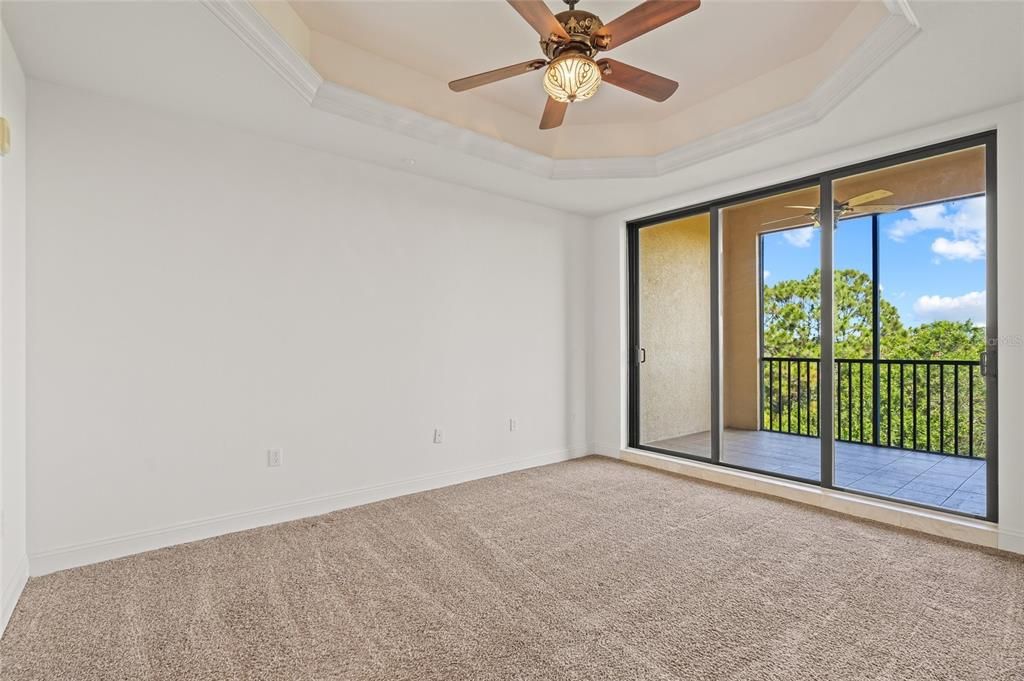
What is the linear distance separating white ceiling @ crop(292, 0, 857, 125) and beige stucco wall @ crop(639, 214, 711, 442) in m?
1.83

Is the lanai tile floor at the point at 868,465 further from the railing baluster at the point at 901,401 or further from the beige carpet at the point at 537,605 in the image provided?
the beige carpet at the point at 537,605

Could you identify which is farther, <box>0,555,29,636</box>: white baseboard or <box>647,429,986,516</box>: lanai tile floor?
<box>647,429,986,516</box>: lanai tile floor

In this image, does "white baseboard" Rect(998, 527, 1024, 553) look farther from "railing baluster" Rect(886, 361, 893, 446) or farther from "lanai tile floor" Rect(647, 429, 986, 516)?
"railing baluster" Rect(886, 361, 893, 446)

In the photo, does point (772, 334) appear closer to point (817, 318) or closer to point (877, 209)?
point (817, 318)

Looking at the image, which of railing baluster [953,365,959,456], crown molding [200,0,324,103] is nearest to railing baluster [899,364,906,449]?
railing baluster [953,365,959,456]

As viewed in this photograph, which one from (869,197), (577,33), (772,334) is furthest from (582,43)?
(772,334)

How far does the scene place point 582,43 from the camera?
2.26 m

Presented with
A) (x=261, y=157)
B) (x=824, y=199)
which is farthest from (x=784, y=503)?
(x=261, y=157)

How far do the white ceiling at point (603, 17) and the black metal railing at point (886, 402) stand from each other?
7.44ft

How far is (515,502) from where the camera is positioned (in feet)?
12.0

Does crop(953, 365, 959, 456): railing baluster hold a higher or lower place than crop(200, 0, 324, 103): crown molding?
lower

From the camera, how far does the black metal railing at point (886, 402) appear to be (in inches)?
141

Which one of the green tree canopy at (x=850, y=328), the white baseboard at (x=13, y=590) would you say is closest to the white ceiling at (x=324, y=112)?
the green tree canopy at (x=850, y=328)

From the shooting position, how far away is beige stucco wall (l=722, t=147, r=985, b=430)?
358 cm
